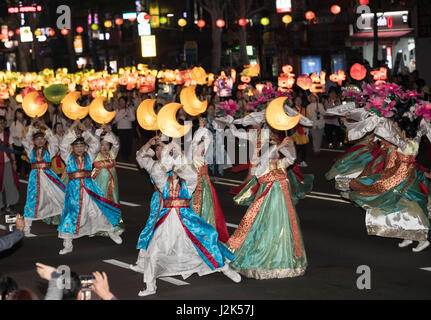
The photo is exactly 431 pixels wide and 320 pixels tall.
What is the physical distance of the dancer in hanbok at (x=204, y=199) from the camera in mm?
11258

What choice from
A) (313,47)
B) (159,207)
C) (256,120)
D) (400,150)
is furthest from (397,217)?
(313,47)

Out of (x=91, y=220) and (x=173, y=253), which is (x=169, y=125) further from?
(x=91, y=220)

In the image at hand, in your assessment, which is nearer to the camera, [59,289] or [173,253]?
[59,289]

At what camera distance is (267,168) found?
32.1 ft

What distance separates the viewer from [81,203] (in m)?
11.6

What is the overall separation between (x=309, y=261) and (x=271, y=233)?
1062 mm

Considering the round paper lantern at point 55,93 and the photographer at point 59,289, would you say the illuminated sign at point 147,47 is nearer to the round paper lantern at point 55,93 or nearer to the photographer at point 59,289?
the round paper lantern at point 55,93

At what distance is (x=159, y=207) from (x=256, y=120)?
7.18ft

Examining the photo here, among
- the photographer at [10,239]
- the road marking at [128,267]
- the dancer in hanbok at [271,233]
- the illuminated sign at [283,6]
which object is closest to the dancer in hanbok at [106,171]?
the road marking at [128,267]

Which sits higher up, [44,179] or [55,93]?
[55,93]

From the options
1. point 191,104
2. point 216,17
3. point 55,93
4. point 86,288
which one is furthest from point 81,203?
point 216,17

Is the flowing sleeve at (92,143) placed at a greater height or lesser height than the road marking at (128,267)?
greater

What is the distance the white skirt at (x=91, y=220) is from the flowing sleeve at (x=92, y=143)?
791mm

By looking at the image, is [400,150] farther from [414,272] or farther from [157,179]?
[157,179]
